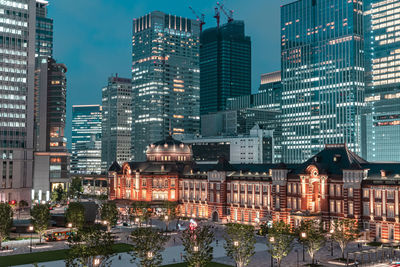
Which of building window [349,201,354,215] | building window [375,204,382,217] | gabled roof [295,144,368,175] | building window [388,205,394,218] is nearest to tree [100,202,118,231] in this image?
gabled roof [295,144,368,175]

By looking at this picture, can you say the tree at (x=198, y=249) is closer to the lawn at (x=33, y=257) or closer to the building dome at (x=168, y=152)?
the lawn at (x=33, y=257)

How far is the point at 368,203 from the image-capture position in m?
118

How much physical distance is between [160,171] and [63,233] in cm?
6140

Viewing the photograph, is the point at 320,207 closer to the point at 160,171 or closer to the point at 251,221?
the point at 251,221

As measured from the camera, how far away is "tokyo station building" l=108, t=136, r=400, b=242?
117 meters

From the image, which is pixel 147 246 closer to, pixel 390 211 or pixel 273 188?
pixel 390 211

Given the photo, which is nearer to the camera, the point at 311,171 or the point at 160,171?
the point at 311,171

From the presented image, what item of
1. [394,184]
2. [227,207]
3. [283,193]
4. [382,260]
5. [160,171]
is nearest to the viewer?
[382,260]

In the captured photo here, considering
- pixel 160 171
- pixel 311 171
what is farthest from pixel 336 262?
pixel 160 171

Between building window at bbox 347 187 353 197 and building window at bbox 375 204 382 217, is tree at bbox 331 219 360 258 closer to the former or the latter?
building window at bbox 375 204 382 217

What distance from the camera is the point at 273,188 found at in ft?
460

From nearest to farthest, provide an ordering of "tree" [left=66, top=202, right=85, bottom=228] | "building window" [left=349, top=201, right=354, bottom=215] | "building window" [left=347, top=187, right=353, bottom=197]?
"building window" [left=349, top=201, right=354, bottom=215] < "building window" [left=347, top=187, right=353, bottom=197] < "tree" [left=66, top=202, right=85, bottom=228]

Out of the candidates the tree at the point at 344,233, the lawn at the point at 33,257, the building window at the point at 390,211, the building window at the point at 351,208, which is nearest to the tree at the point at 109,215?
the lawn at the point at 33,257

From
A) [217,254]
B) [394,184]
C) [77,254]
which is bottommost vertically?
[217,254]
